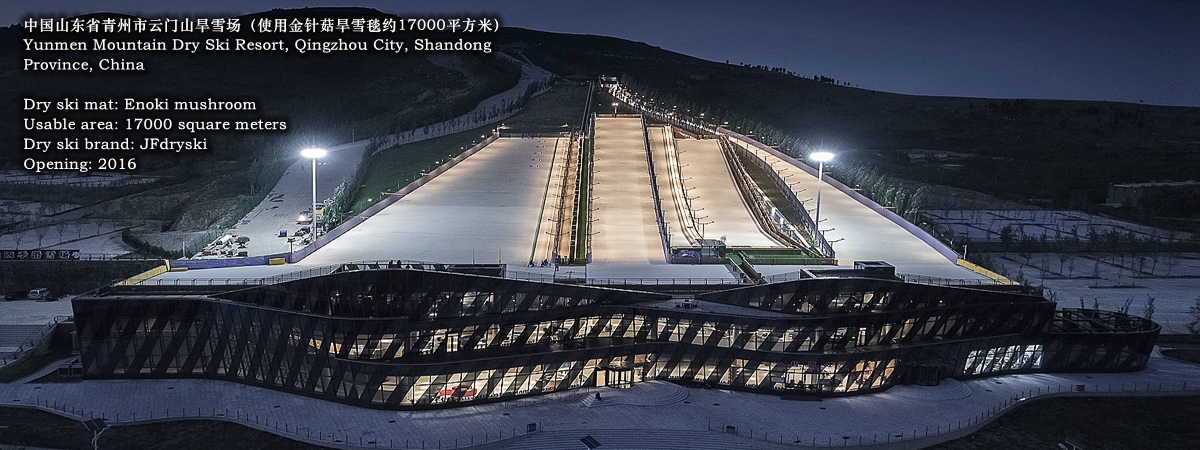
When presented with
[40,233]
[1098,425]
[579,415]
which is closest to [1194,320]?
[1098,425]

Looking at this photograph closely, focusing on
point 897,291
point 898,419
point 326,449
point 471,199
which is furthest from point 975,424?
point 471,199

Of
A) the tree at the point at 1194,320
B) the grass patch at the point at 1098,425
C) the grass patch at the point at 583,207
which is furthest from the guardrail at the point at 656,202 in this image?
the tree at the point at 1194,320

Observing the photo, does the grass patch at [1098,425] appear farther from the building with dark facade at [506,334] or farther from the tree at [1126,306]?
the tree at [1126,306]

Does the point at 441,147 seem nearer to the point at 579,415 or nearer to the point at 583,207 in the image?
the point at 583,207

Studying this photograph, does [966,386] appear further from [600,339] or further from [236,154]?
[236,154]

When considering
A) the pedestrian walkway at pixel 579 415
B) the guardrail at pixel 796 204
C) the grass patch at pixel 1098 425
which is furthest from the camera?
the guardrail at pixel 796 204

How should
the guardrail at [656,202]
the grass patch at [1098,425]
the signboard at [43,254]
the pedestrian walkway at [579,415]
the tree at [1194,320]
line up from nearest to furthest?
the pedestrian walkway at [579,415]
the grass patch at [1098,425]
the guardrail at [656,202]
the tree at [1194,320]
the signboard at [43,254]

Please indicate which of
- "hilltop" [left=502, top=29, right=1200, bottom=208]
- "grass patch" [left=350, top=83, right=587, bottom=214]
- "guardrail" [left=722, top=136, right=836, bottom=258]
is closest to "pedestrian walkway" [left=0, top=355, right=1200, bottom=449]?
"guardrail" [left=722, top=136, right=836, bottom=258]

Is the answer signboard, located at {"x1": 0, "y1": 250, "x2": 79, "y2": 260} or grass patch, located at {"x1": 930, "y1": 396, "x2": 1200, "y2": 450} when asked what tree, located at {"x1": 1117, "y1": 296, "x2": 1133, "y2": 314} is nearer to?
grass patch, located at {"x1": 930, "y1": 396, "x2": 1200, "y2": 450}
